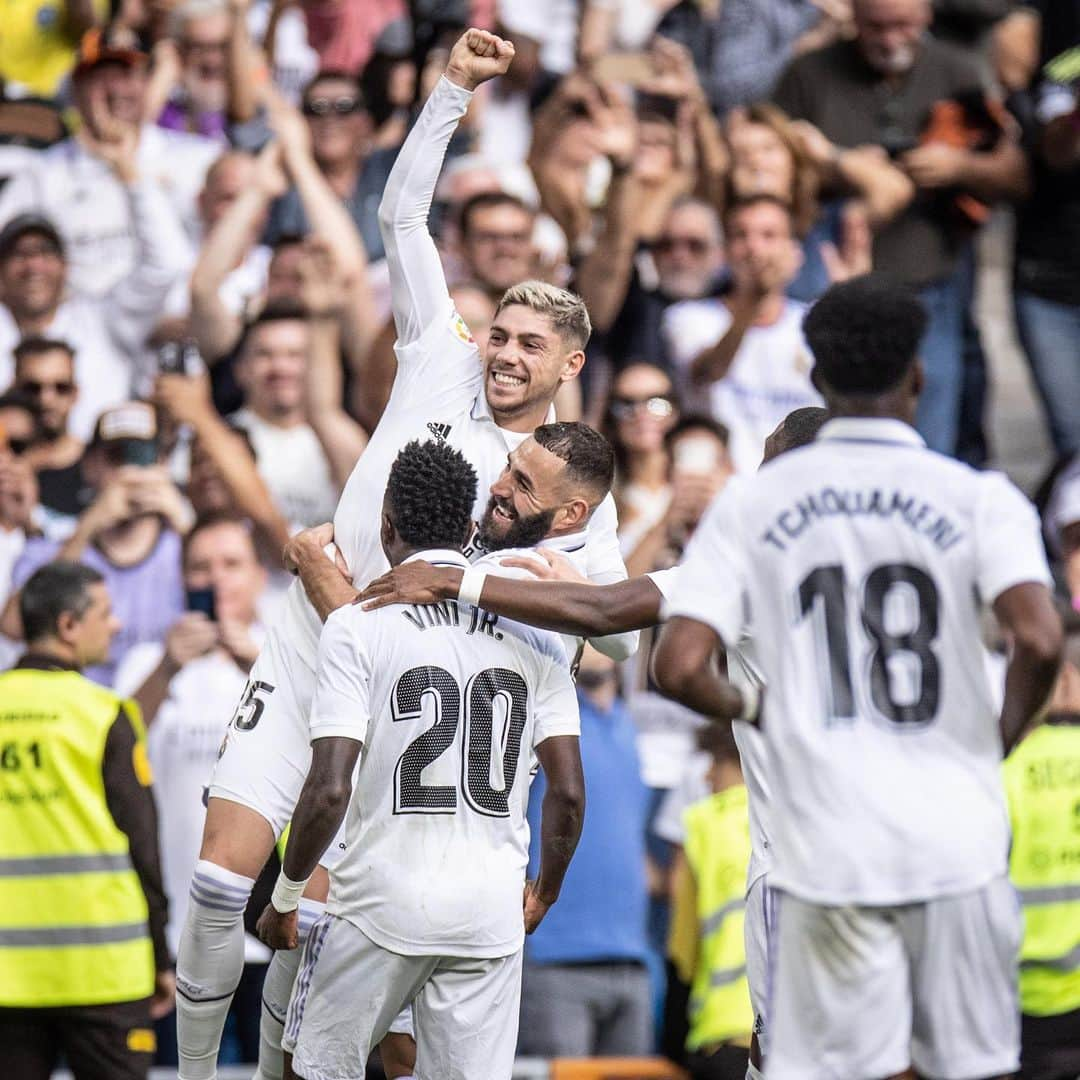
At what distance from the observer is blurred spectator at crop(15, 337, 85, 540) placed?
966 centimetres

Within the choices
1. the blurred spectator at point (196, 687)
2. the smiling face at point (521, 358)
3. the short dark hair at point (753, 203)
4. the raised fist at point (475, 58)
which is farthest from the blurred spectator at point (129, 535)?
the raised fist at point (475, 58)

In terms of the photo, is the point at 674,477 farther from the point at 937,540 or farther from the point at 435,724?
the point at 937,540

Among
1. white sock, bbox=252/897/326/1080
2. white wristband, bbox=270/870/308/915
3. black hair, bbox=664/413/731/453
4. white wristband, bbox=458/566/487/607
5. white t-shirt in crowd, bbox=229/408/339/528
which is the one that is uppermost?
white wristband, bbox=458/566/487/607

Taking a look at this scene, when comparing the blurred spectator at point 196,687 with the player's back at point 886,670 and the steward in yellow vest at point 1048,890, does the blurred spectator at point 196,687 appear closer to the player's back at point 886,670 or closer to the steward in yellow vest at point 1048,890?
the steward in yellow vest at point 1048,890

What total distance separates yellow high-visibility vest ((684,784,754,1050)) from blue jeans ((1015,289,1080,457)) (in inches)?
147

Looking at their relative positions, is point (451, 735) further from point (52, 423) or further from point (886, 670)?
point (52, 423)

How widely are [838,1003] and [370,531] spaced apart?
7.21 feet

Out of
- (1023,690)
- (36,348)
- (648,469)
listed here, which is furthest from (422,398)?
(36,348)

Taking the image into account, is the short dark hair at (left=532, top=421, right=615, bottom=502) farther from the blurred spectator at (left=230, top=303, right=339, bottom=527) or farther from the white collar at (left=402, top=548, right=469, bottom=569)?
the blurred spectator at (left=230, top=303, right=339, bottom=527)

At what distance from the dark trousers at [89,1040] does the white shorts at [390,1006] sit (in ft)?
7.91

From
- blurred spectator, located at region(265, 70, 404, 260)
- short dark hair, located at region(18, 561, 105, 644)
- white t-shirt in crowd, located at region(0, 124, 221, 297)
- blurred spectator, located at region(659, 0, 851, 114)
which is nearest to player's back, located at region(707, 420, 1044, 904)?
short dark hair, located at region(18, 561, 105, 644)

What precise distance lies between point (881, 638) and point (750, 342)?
6261mm

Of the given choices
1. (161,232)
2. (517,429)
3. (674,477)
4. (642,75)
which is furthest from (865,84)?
(517,429)

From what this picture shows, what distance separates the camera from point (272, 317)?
9.84m
